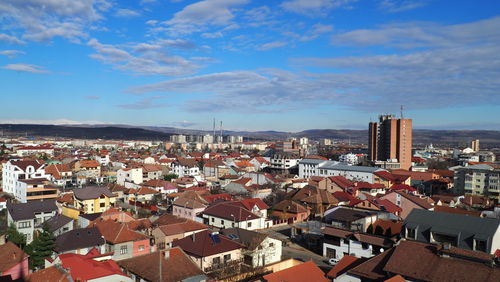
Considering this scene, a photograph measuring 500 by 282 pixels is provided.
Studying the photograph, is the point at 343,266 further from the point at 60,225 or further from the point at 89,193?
the point at 89,193

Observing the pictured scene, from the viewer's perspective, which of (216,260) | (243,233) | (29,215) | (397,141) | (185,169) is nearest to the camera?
(216,260)

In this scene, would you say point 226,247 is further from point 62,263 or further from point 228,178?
point 228,178

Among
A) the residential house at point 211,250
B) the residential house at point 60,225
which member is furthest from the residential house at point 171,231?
the residential house at point 60,225

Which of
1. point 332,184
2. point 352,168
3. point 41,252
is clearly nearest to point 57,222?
point 41,252

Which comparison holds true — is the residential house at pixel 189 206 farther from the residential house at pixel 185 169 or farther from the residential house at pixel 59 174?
the residential house at pixel 185 169

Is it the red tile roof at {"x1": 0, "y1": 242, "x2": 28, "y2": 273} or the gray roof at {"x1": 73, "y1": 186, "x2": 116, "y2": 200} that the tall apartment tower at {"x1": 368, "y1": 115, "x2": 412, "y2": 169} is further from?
the red tile roof at {"x1": 0, "y1": 242, "x2": 28, "y2": 273}

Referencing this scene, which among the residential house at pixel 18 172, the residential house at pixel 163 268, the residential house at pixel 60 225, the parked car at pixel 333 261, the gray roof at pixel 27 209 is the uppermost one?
the residential house at pixel 18 172
